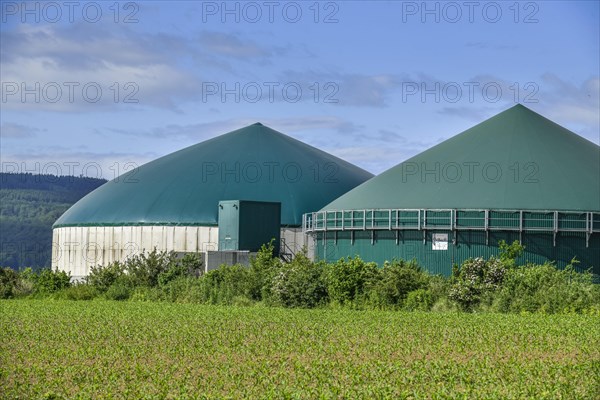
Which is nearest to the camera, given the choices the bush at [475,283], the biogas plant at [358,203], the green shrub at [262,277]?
the bush at [475,283]

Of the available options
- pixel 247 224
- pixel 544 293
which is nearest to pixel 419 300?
pixel 544 293

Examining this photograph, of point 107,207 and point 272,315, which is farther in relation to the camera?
point 107,207

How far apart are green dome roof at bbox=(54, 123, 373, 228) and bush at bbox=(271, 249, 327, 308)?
24.1 meters

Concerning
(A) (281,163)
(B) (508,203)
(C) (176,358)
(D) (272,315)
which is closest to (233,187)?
(A) (281,163)

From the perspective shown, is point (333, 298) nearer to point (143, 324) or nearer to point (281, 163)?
point (143, 324)

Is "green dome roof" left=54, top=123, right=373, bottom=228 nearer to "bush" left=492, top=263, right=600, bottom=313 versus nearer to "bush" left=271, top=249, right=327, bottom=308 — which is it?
"bush" left=271, top=249, right=327, bottom=308

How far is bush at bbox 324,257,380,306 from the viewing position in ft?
155

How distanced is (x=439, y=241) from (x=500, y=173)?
19.6ft

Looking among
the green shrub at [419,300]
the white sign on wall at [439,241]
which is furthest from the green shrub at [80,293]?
the green shrub at [419,300]

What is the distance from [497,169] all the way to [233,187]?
2432 cm

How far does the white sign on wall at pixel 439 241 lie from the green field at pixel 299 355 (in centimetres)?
1356

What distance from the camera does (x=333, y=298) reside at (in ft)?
158

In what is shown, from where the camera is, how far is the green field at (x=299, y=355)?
22406 millimetres

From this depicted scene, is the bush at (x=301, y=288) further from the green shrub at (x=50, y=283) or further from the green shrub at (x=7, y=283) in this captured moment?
the green shrub at (x=7, y=283)
